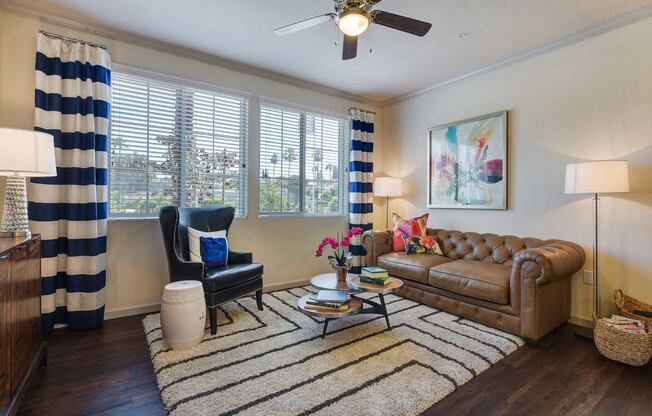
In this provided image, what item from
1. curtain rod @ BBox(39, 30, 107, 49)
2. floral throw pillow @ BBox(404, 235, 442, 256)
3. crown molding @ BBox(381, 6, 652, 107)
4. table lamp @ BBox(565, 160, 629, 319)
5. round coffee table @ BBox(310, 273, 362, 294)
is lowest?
round coffee table @ BBox(310, 273, 362, 294)

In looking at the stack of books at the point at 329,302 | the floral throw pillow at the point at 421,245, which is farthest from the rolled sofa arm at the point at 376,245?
the stack of books at the point at 329,302

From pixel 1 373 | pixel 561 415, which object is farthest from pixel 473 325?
pixel 1 373

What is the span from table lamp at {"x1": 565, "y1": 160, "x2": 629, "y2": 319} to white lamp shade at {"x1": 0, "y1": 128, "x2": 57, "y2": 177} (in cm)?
396

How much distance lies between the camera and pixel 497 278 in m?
2.68

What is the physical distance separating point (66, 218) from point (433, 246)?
3.73m

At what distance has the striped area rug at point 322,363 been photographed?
1.69 meters

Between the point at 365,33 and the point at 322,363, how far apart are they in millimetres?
2899

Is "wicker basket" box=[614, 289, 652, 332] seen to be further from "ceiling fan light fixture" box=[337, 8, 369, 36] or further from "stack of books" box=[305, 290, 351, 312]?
"ceiling fan light fixture" box=[337, 8, 369, 36]

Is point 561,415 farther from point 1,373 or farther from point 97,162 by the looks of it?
point 97,162

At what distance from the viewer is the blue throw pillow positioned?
2.93 meters

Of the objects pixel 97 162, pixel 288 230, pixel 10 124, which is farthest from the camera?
pixel 288 230

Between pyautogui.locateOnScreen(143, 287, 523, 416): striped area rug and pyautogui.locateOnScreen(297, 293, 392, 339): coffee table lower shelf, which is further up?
pyautogui.locateOnScreen(297, 293, 392, 339): coffee table lower shelf

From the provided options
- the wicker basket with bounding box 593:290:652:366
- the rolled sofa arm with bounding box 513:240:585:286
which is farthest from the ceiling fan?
the wicker basket with bounding box 593:290:652:366

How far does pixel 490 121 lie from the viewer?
357 cm
